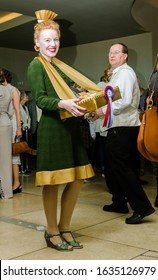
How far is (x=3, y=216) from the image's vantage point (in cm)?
352

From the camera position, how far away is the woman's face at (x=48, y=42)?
2.46 metres

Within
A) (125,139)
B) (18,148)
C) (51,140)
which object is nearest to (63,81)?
(51,140)

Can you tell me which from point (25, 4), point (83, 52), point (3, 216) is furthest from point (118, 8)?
point (3, 216)

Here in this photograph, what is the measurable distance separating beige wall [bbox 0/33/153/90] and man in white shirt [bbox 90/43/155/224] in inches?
209

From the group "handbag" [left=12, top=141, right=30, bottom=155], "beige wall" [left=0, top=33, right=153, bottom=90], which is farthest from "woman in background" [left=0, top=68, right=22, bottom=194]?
"beige wall" [left=0, top=33, right=153, bottom=90]

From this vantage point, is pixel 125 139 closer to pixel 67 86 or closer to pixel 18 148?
pixel 67 86

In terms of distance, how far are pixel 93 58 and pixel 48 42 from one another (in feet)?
23.3

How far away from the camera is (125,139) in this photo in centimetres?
321

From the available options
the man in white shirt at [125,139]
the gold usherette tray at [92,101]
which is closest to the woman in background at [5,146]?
the man in white shirt at [125,139]

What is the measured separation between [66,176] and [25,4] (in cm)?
426

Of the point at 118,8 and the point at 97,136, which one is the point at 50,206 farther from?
the point at 118,8

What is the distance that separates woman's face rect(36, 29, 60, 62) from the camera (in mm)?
2459

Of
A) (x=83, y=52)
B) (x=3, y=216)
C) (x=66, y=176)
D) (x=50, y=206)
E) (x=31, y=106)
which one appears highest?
(x=83, y=52)

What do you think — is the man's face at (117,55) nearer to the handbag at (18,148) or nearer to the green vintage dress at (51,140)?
the green vintage dress at (51,140)
